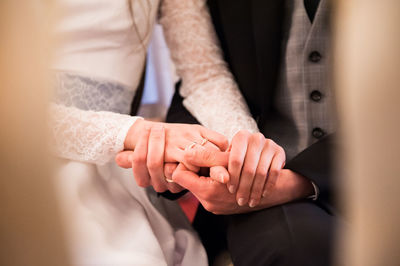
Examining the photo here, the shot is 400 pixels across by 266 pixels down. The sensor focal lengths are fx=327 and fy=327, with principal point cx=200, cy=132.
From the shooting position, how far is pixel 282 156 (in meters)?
0.41


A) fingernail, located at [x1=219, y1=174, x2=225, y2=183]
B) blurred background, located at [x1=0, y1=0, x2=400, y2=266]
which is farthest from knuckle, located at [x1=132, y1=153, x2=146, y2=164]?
blurred background, located at [x1=0, y1=0, x2=400, y2=266]

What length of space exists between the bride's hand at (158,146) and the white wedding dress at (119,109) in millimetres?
23

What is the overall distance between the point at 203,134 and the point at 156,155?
7cm

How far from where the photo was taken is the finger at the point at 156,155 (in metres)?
0.41

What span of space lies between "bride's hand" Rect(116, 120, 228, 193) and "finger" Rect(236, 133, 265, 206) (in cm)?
5

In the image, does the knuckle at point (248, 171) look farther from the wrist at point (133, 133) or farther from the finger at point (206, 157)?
the wrist at point (133, 133)

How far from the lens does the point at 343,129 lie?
181 millimetres

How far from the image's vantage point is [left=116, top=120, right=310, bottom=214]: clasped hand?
14.9 inches

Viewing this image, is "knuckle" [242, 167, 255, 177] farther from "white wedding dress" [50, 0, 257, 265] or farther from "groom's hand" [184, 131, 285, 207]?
"white wedding dress" [50, 0, 257, 265]

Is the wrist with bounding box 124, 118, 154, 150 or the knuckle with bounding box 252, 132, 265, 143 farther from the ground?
the knuckle with bounding box 252, 132, 265, 143

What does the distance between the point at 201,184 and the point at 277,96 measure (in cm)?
22

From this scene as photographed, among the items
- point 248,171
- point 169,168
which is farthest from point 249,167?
point 169,168

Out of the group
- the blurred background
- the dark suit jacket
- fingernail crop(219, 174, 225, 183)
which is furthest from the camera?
the dark suit jacket

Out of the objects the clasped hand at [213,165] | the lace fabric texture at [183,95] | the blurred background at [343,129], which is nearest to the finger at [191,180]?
the clasped hand at [213,165]
